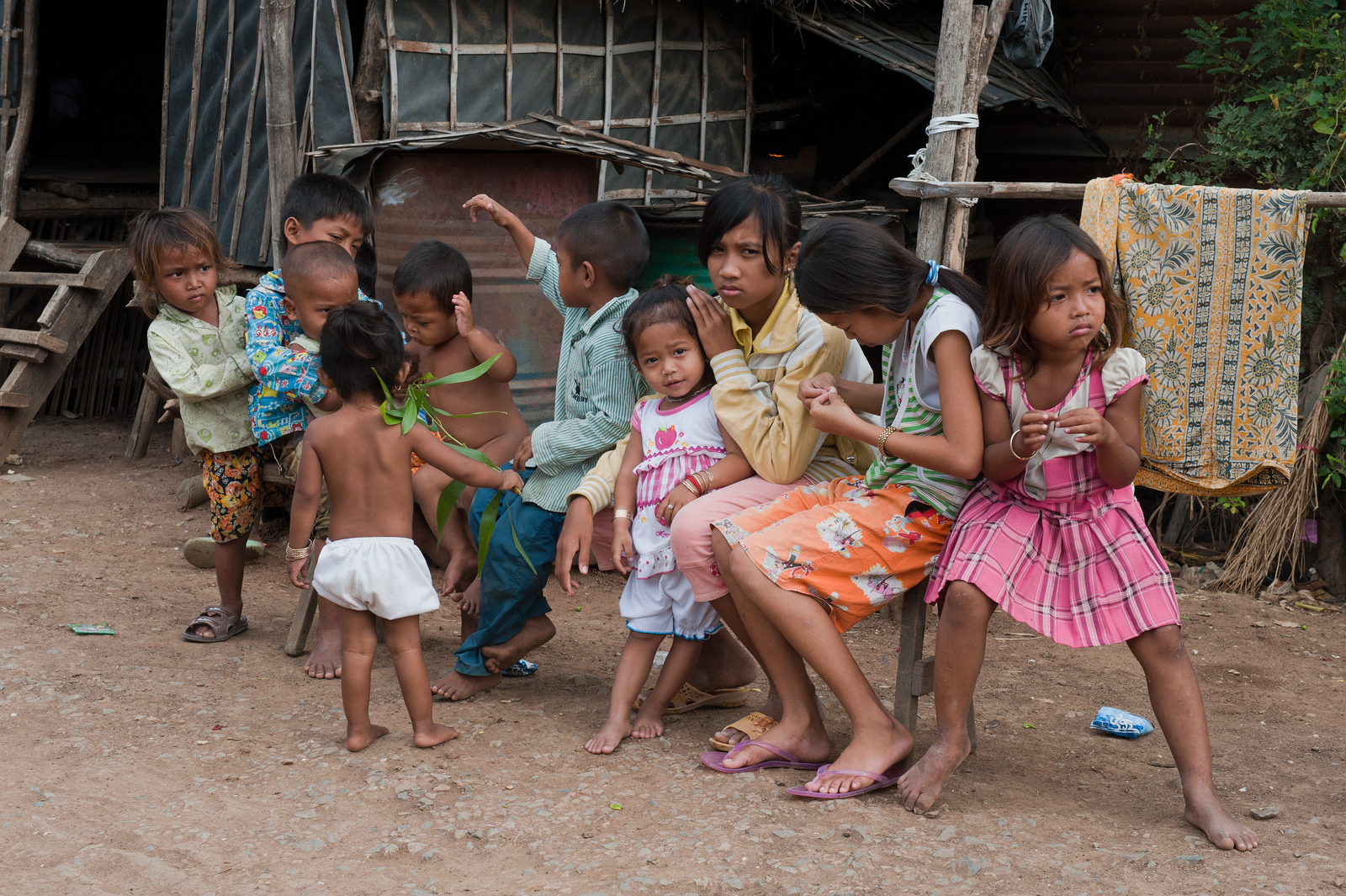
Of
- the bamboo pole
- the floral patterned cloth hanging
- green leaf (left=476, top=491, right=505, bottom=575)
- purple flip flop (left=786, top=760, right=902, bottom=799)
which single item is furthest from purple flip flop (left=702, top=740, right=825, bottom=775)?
the bamboo pole

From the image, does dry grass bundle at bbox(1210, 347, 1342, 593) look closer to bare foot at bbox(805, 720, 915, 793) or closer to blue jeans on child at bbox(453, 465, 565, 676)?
bare foot at bbox(805, 720, 915, 793)

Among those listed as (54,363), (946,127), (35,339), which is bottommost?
(54,363)

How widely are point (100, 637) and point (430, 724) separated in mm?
1529

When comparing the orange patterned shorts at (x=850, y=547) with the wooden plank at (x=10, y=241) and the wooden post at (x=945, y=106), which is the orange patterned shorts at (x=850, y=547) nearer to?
the wooden post at (x=945, y=106)

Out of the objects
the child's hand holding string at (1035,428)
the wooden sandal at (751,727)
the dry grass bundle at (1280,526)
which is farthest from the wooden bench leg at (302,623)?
the dry grass bundle at (1280,526)

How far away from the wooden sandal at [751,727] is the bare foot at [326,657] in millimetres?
1316

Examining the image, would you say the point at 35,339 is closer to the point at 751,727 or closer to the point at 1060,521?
the point at 751,727

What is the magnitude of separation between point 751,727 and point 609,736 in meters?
0.38

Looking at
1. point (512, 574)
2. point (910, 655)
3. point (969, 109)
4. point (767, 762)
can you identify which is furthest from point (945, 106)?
point (767, 762)

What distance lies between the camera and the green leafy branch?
281 cm

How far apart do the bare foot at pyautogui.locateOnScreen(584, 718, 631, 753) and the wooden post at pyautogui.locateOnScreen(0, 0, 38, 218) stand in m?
6.20

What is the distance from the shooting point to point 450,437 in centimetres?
346

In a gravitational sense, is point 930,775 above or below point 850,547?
below

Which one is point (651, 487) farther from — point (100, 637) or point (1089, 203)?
point (100, 637)
